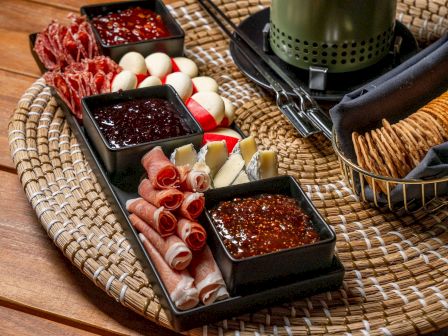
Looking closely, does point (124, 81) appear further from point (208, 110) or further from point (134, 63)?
point (208, 110)

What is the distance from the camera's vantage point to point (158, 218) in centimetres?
119

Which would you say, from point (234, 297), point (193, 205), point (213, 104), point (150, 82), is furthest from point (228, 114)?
point (234, 297)

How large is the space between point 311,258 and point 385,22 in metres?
0.64

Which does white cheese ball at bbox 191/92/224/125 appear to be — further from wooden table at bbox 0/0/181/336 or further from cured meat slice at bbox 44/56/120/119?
wooden table at bbox 0/0/181/336

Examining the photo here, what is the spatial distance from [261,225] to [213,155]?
228 mm

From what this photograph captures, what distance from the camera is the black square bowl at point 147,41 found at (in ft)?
5.52

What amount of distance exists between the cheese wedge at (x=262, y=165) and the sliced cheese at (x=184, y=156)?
0.10 meters

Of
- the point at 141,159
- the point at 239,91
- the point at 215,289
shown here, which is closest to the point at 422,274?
the point at 215,289

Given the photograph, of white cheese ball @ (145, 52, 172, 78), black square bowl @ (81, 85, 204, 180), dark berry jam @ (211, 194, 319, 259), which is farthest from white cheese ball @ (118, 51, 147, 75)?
dark berry jam @ (211, 194, 319, 259)

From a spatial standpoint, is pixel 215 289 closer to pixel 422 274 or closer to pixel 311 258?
pixel 311 258

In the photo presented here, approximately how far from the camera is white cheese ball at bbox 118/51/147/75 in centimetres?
163

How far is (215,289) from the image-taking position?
3.71 ft

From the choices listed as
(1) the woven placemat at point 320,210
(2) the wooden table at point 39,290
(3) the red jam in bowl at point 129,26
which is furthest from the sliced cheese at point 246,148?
(3) the red jam in bowl at point 129,26

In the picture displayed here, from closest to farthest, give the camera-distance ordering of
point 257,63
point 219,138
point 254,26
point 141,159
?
point 141,159, point 219,138, point 257,63, point 254,26
